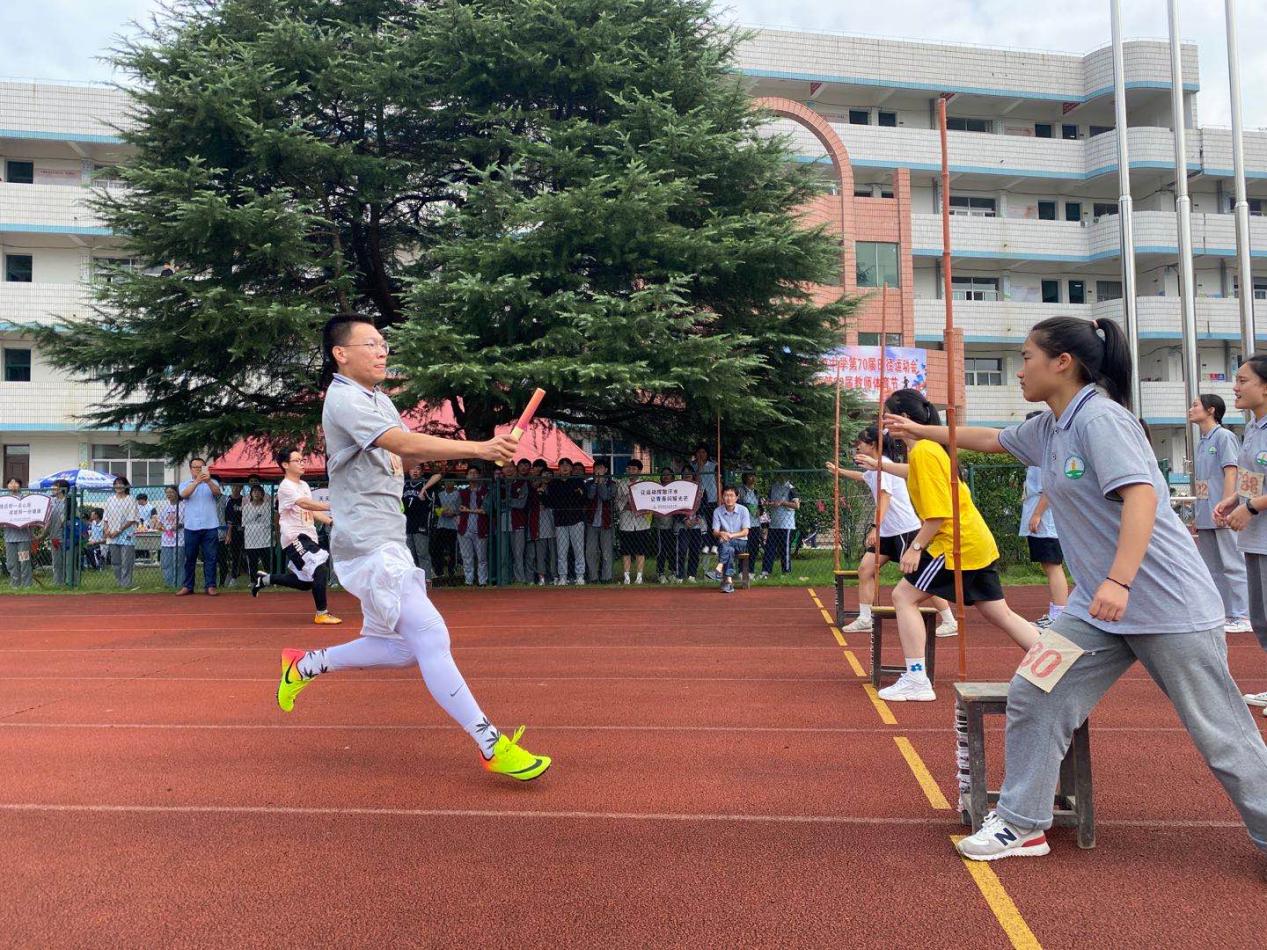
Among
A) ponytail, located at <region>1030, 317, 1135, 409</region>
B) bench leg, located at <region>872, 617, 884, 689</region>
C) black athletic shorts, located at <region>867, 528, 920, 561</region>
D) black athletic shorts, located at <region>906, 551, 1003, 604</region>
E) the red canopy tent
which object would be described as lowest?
bench leg, located at <region>872, 617, 884, 689</region>

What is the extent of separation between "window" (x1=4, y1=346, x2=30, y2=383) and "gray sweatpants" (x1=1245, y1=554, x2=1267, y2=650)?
33667mm

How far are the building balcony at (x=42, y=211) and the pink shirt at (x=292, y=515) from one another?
2377cm

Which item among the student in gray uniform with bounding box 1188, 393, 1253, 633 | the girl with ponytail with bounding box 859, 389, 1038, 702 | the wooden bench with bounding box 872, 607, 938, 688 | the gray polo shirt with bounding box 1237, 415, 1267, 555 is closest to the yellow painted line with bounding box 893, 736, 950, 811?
the girl with ponytail with bounding box 859, 389, 1038, 702

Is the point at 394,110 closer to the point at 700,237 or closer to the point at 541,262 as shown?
the point at 541,262

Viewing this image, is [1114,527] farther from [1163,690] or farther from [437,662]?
[437,662]

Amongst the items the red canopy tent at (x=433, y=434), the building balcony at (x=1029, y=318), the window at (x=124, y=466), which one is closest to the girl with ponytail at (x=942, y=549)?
the red canopy tent at (x=433, y=434)

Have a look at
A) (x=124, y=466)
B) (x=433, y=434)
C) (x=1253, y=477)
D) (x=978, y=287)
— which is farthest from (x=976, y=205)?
(x=1253, y=477)

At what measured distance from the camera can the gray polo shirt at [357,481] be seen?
15.0 feet

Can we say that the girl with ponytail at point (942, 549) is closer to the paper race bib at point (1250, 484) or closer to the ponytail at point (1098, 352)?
the paper race bib at point (1250, 484)

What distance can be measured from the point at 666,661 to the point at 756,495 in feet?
25.4

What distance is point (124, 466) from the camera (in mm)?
31734

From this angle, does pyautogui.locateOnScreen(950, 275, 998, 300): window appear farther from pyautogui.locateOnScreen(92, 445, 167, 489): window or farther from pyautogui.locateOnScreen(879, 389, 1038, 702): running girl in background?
pyautogui.locateOnScreen(879, 389, 1038, 702): running girl in background

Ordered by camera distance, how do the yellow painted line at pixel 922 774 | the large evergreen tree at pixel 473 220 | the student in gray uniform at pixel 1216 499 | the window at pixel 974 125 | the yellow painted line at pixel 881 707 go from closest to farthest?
the yellow painted line at pixel 922 774 → the yellow painted line at pixel 881 707 → the student in gray uniform at pixel 1216 499 → the large evergreen tree at pixel 473 220 → the window at pixel 974 125

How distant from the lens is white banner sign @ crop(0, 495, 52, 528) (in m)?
16.1
